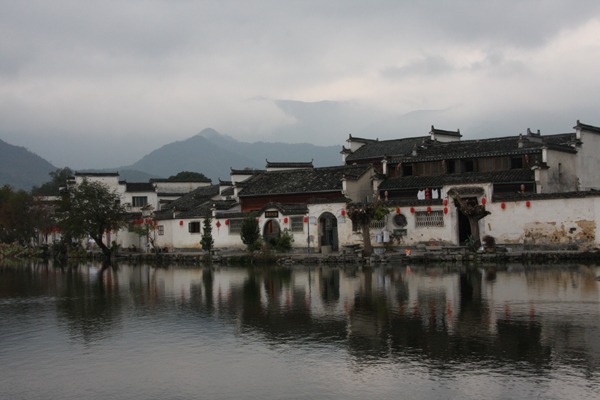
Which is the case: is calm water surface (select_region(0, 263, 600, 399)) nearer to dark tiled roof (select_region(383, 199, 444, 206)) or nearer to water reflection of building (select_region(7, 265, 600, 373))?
water reflection of building (select_region(7, 265, 600, 373))

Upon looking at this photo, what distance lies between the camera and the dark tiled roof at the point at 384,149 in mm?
54656

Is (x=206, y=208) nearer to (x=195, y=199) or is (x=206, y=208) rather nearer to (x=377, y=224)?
(x=195, y=199)

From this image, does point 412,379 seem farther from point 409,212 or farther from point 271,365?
point 409,212

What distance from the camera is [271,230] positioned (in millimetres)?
44312

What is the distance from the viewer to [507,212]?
116 feet

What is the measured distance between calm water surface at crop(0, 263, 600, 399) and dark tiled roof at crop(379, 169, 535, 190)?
48.7ft

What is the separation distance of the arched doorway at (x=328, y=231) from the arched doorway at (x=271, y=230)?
138 inches

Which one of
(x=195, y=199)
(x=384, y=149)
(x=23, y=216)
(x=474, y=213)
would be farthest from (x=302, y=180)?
(x=23, y=216)

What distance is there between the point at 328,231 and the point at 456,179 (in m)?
9.59

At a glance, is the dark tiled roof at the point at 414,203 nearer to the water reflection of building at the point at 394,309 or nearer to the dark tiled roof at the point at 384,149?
the water reflection of building at the point at 394,309

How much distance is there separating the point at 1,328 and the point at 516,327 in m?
14.2

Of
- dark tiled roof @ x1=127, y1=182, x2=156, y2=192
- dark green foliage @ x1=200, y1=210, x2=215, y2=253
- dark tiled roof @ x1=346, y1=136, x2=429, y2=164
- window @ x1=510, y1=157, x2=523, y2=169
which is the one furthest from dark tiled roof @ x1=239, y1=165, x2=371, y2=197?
dark tiled roof @ x1=127, y1=182, x2=156, y2=192

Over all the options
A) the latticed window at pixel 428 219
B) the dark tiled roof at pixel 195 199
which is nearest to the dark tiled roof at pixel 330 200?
the latticed window at pixel 428 219

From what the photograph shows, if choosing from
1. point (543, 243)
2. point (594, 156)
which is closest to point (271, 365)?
point (543, 243)
